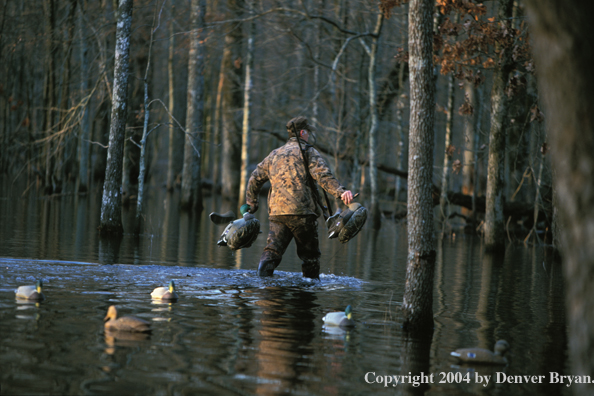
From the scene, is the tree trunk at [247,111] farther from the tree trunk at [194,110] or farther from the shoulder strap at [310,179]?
the shoulder strap at [310,179]

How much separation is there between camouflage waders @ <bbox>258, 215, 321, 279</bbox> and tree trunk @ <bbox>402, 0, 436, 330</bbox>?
3.02m

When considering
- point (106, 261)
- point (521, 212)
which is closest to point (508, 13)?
point (521, 212)

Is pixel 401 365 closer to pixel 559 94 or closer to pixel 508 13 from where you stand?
pixel 559 94

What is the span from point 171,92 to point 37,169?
8087mm

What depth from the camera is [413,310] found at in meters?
6.62

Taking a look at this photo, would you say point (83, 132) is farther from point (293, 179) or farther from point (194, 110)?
point (293, 179)

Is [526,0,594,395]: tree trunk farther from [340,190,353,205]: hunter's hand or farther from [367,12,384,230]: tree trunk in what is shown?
[367,12,384,230]: tree trunk

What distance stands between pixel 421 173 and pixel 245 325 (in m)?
2.12

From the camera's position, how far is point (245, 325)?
6.42m

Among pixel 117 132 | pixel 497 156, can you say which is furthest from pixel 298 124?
pixel 497 156

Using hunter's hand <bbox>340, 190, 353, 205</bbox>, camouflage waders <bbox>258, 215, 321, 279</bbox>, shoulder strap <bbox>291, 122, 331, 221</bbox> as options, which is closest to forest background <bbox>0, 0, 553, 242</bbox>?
shoulder strap <bbox>291, 122, 331, 221</bbox>

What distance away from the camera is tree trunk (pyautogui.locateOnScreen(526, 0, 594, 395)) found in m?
2.83

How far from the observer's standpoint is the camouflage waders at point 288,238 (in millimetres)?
9453

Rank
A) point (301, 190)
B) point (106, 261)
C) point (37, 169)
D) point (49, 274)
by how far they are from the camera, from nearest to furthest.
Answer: point (49, 274), point (301, 190), point (106, 261), point (37, 169)
